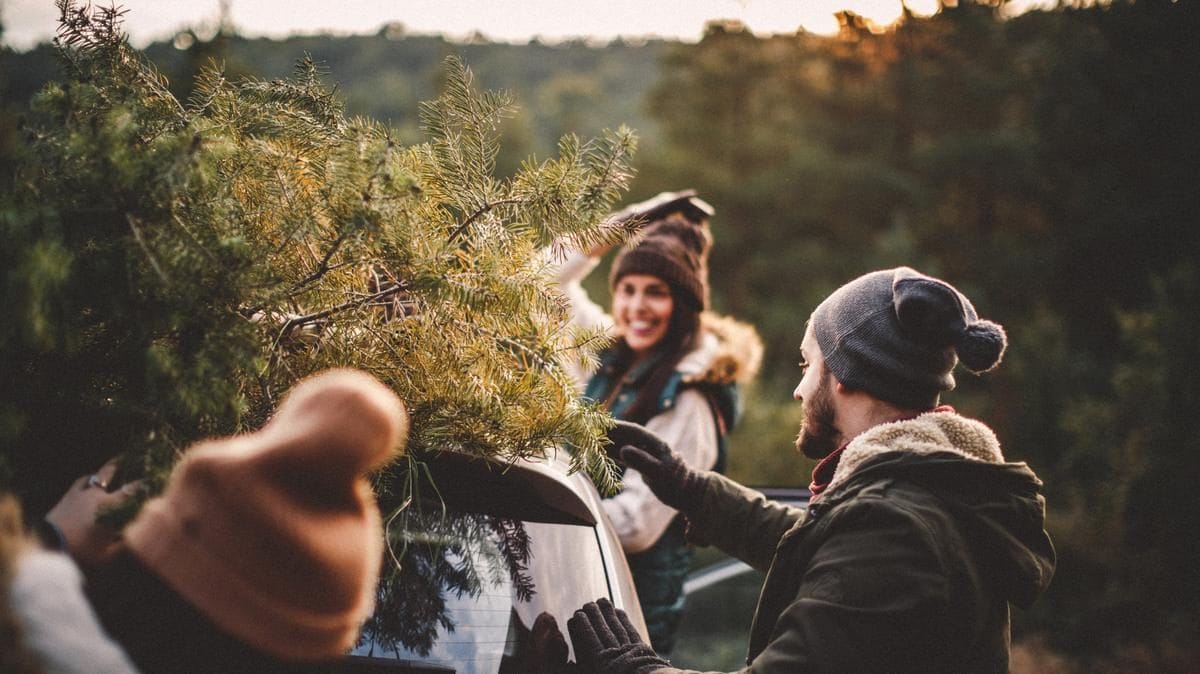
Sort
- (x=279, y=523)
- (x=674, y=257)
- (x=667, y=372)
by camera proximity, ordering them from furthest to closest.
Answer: (x=674, y=257) → (x=667, y=372) → (x=279, y=523)

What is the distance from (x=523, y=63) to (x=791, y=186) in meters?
20.9

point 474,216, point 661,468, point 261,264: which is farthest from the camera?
point 661,468

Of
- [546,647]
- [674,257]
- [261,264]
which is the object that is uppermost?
[261,264]

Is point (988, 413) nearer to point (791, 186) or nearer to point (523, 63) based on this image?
point (791, 186)

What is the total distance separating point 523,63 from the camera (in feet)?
126

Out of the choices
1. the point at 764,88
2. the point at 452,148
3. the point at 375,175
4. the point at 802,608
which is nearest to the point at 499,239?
the point at 452,148

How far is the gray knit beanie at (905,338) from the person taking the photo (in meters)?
2.06

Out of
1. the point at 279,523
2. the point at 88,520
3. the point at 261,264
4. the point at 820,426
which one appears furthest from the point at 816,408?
the point at 88,520

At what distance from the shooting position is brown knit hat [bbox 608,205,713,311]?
12.9 feet

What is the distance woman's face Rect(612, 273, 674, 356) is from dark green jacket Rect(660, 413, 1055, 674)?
1970 millimetres

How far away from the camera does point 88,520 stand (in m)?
1.50

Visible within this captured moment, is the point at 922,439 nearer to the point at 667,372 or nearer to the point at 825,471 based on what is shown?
the point at 825,471

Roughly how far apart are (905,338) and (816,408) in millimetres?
311

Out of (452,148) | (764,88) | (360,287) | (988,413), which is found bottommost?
(988,413)
